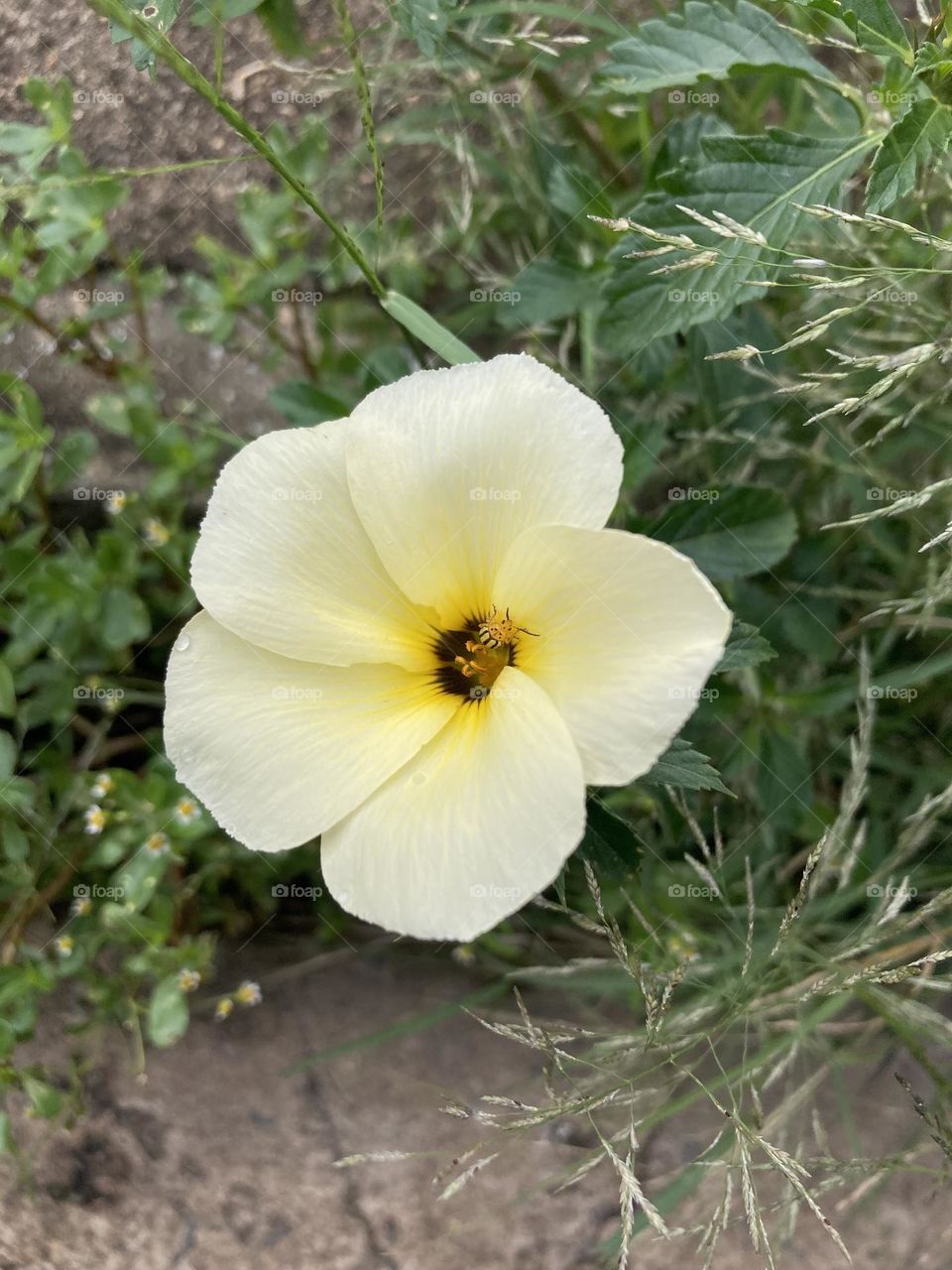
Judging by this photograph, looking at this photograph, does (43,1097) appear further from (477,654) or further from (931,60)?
(931,60)

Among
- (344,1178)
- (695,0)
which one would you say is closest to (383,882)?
(344,1178)

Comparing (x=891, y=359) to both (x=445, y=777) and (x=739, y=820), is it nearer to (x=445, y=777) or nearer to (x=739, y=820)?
(x=445, y=777)

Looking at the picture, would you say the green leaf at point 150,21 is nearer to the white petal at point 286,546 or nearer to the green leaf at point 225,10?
the green leaf at point 225,10

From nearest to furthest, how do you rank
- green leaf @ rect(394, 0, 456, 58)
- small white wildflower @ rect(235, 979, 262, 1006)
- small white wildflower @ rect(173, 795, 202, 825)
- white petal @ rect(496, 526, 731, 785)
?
white petal @ rect(496, 526, 731, 785)
green leaf @ rect(394, 0, 456, 58)
small white wildflower @ rect(173, 795, 202, 825)
small white wildflower @ rect(235, 979, 262, 1006)

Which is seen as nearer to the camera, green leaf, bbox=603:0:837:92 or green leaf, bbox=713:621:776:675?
green leaf, bbox=713:621:776:675

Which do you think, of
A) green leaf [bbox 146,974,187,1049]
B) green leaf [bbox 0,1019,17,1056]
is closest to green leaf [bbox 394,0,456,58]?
green leaf [bbox 146,974,187,1049]

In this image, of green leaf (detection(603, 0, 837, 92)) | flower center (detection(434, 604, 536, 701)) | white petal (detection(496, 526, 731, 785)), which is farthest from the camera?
green leaf (detection(603, 0, 837, 92))

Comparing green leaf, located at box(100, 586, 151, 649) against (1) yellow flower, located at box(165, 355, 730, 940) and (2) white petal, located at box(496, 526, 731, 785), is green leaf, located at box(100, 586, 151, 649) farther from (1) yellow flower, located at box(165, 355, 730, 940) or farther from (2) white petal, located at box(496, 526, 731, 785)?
(2) white petal, located at box(496, 526, 731, 785)
